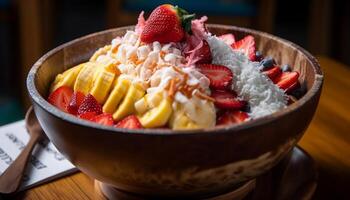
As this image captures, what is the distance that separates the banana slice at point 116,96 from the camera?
0.74 meters

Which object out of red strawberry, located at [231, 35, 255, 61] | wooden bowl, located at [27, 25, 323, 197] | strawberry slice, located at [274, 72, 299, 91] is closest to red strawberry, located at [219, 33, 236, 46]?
red strawberry, located at [231, 35, 255, 61]

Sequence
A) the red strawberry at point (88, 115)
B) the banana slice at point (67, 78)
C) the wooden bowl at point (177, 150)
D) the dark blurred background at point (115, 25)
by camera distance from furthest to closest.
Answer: the dark blurred background at point (115, 25)
the banana slice at point (67, 78)
the red strawberry at point (88, 115)
the wooden bowl at point (177, 150)

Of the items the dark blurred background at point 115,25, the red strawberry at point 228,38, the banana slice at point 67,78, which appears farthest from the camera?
the dark blurred background at point 115,25

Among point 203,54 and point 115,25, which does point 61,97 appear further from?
point 115,25

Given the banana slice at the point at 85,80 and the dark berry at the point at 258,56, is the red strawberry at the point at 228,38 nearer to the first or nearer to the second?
the dark berry at the point at 258,56

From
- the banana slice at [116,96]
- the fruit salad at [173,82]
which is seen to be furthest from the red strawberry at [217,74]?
the banana slice at [116,96]

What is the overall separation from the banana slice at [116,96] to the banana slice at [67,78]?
100 millimetres

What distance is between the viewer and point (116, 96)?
0.74 meters

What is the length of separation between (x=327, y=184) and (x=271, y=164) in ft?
0.54

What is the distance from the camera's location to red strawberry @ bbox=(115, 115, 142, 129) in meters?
0.68

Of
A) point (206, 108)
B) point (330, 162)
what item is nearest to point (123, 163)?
point (206, 108)

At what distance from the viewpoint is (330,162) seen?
2.84 feet

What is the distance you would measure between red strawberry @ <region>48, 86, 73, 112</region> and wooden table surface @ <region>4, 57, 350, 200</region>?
117mm

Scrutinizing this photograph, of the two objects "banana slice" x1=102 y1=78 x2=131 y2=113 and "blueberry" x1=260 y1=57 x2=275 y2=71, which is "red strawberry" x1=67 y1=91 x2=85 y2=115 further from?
"blueberry" x1=260 y1=57 x2=275 y2=71
